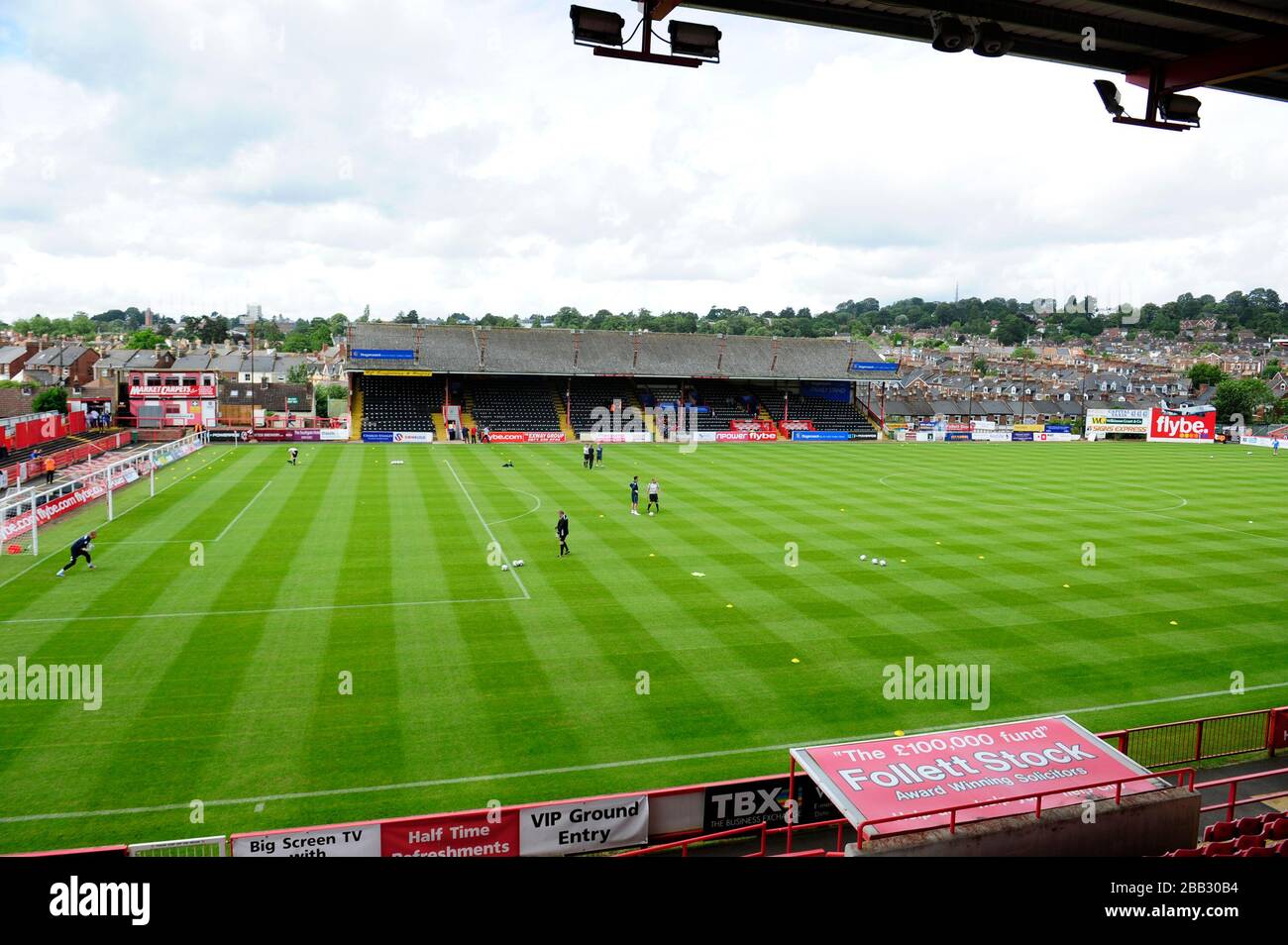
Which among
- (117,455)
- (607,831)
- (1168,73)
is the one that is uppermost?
(1168,73)

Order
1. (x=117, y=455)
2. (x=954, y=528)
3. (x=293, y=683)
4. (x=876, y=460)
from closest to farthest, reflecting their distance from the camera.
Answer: (x=293, y=683) → (x=954, y=528) → (x=117, y=455) → (x=876, y=460)

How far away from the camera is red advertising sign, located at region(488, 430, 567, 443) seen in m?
66.4

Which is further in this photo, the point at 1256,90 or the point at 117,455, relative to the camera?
the point at 117,455

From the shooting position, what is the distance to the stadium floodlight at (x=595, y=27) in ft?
34.8

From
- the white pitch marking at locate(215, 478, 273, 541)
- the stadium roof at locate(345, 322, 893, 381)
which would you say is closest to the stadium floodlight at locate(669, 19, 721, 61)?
the white pitch marking at locate(215, 478, 273, 541)

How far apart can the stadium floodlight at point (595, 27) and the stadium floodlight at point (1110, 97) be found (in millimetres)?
8071

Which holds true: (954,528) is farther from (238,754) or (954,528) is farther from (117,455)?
(117,455)

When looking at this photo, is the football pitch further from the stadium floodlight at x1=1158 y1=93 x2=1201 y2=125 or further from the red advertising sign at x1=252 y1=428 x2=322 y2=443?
the red advertising sign at x1=252 y1=428 x2=322 y2=443

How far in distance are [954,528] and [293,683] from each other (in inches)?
961

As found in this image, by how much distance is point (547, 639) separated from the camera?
19.3 m

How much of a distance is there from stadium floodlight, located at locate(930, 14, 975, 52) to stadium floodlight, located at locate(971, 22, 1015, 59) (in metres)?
0.18

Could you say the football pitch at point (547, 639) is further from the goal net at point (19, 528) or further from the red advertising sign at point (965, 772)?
the red advertising sign at point (965, 772)

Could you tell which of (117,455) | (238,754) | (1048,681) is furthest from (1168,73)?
(117,455)
